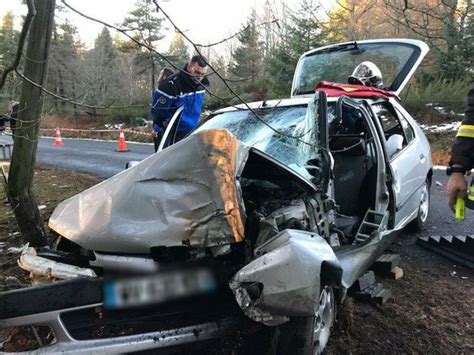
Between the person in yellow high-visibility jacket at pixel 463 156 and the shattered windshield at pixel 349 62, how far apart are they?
8.99ft

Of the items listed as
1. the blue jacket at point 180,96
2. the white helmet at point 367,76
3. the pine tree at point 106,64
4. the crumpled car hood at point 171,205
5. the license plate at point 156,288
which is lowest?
the license plate at point 156,288

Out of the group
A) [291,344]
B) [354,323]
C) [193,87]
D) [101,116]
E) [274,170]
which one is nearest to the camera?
[291,344]

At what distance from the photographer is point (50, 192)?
24.5ft

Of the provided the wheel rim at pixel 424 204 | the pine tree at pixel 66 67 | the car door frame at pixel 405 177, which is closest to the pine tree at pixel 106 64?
the pine tree at pixel 66 67

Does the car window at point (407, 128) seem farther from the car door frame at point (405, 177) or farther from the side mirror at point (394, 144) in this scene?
the side mirror at point (394, 144)

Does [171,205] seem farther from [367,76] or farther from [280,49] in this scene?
[280,49]

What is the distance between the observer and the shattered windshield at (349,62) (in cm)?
509

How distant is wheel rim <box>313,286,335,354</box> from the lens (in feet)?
8.13

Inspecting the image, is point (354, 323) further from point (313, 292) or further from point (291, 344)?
point (313, 292)

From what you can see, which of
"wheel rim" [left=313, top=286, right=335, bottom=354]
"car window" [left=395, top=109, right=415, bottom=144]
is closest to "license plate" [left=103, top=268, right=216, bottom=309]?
"wheel rim" [left=313, top=286, right=335, bottom=354]

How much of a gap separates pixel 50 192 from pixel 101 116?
24640 mm

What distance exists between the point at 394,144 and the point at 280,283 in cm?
256

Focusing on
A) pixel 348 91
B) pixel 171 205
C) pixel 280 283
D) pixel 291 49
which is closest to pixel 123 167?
pixel 348 91

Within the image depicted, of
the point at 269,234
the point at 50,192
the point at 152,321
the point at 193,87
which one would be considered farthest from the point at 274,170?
the point at 50,192
